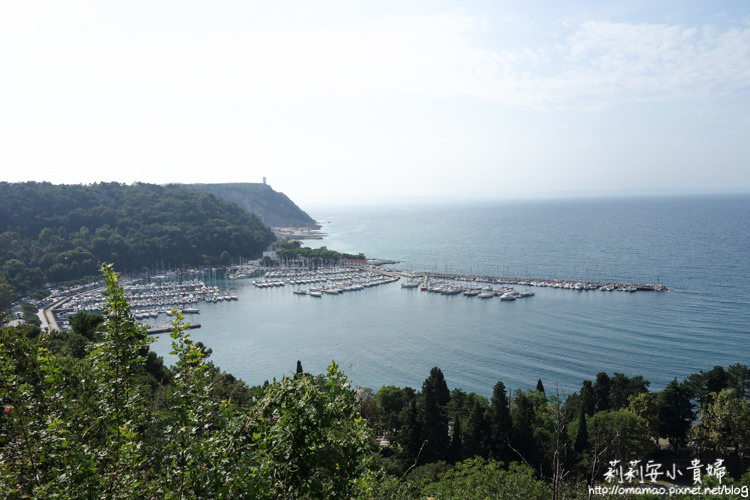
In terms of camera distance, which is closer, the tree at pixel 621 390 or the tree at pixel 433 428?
the tree at pixel 433 428

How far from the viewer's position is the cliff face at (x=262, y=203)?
118 m

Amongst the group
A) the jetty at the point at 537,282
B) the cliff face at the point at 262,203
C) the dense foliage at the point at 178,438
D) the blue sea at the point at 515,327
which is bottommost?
the blue sea at the point at 515,327

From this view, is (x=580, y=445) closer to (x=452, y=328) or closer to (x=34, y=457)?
(x=34, y=457)

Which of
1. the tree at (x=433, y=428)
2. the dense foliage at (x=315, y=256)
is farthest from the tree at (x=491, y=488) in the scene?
the dense foliage at (x=315, y=256)

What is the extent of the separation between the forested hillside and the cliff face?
37.7 meters

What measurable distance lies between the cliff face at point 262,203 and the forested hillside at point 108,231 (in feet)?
124

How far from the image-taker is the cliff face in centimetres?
11806

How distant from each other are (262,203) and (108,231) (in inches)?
2490

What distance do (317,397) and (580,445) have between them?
47.2 ft

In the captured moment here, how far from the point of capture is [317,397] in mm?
3305

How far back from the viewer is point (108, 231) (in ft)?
194

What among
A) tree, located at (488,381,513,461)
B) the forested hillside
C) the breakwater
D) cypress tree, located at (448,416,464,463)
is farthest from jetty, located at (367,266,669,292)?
cypress tree, located at (448,416,464,463)

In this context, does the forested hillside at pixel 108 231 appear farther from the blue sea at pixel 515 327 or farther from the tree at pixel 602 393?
the tree at pixel 602 393

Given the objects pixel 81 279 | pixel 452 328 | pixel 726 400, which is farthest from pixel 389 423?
pixel 81 279
